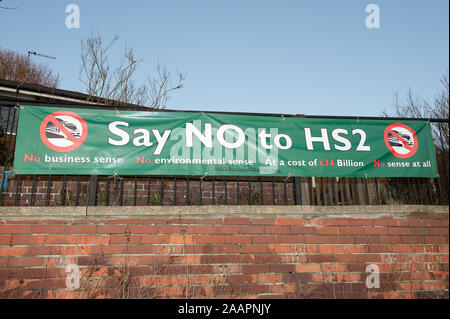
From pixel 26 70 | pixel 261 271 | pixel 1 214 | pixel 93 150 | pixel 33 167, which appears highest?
pixel 26 70

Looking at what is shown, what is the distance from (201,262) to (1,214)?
103 inches

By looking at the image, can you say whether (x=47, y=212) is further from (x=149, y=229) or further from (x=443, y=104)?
(x=443, y=104)

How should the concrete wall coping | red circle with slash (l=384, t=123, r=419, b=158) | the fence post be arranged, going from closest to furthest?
the concrete wall coping
the fence post
red circle with slash (l=384, t=123, r=419, b=158)

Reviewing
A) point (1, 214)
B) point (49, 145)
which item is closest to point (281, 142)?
point (49, 145)

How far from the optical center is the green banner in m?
4.23

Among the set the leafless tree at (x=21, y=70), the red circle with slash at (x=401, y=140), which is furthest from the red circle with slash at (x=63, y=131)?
the leafless tree at (x=21, y=70)

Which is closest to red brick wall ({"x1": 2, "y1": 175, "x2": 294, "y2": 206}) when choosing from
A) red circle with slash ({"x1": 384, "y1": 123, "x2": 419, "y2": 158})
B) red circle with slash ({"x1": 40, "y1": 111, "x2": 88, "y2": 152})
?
red circle with slash ({"x1": 40, "y1": 111, "x2": 88, "y2": 152})

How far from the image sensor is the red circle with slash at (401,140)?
15.9ft

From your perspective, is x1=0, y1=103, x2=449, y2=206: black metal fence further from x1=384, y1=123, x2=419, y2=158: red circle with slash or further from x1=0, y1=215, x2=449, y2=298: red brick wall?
x1=0, y1=215, x2=449, y2=298: red brick wall

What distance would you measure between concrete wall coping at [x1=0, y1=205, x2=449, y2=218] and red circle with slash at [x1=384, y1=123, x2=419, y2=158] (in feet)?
3.09

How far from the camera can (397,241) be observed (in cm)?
417

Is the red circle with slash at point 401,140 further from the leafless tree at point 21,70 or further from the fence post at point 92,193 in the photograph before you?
the leafless tree at point 21,70

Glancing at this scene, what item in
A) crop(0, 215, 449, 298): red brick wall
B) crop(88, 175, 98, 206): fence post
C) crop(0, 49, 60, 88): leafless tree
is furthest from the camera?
crop(0, 49, 60, 88): leafless tree

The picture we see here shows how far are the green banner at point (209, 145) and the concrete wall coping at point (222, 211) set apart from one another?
1.82 ft
